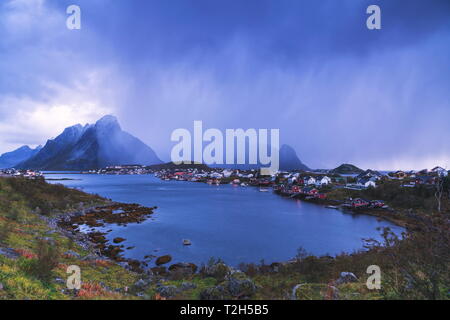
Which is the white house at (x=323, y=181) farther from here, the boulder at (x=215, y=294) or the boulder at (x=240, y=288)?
the boulder at (x=215, y=294)

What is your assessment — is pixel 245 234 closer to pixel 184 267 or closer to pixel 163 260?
pixel 163 260

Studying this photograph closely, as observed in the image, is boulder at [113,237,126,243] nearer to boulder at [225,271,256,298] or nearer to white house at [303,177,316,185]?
boulder at [225,271,256,298]

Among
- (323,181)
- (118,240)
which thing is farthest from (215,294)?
(323,181)

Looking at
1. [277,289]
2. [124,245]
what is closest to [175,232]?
[124,245]

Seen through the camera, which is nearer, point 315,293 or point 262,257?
point 315,293

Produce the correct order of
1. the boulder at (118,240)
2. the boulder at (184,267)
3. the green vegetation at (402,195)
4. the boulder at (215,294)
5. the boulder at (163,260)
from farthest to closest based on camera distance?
1. the green vegetation at (402,195)
2. the boulder at (118,240)
3. the boulder at (163,260)
4. the boulder at (184,267)
5. the boulder at (215,294)

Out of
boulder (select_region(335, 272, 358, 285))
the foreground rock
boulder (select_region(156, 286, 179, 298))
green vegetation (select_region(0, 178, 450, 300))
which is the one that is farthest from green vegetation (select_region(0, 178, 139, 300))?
boulder (select_region(335, 272, 358, 285))

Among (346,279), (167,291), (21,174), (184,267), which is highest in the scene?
(346,279)

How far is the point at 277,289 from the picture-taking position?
869 centimetres

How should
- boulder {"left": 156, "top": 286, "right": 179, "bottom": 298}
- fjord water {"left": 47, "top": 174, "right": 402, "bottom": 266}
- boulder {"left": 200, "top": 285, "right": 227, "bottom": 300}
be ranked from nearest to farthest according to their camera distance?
1. boulder {"left": 200, "top": 285, "right": 227, "bottom": 300}
2. boulder {"left": 156, "top": 286, "right": 179, "bottom": 298}
3. fjord water {"left": 47, "top": 174, "right": 402, "bottom": 266}

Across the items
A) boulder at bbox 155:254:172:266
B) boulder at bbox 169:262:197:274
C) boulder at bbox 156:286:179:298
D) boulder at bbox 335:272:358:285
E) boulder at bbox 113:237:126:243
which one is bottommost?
boulder at bbox 113:237:126:243

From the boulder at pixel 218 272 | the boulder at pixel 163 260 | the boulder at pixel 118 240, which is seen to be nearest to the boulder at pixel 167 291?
the boulder at pixel 218 272
